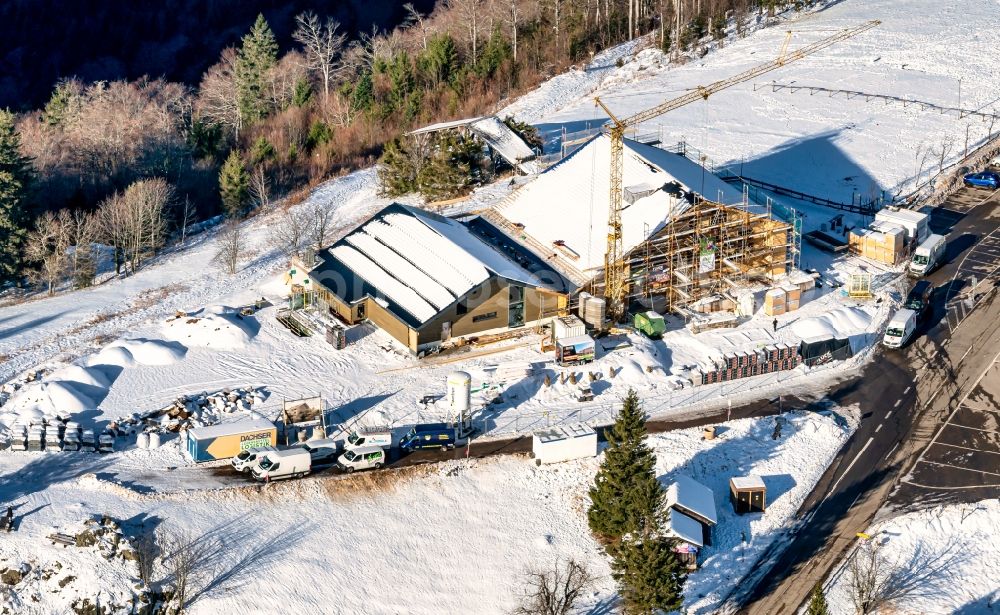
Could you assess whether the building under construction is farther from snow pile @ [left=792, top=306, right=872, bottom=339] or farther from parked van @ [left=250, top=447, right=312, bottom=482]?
parked van @ [left=250, top=447, right=312, bottom=482]

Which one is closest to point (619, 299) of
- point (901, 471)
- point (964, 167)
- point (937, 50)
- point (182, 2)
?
point (901, 471)

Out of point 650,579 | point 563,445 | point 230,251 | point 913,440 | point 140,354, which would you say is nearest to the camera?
point 650,579

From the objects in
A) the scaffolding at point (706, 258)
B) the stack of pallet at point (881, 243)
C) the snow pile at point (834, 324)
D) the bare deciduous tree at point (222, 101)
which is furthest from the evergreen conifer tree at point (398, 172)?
the snow pile at point (834, 324)

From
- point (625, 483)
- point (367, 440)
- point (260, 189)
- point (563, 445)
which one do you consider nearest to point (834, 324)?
point (563, 445)

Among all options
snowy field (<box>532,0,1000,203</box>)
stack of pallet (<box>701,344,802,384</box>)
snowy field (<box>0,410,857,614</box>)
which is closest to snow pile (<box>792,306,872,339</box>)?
stack of pallet (<box>701,344,802,384</box>)

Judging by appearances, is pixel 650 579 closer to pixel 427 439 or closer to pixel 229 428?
pixel 427 439

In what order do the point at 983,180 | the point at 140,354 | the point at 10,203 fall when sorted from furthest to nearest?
the point at 983,180 < the point at 10,203 < the point at 140,354
